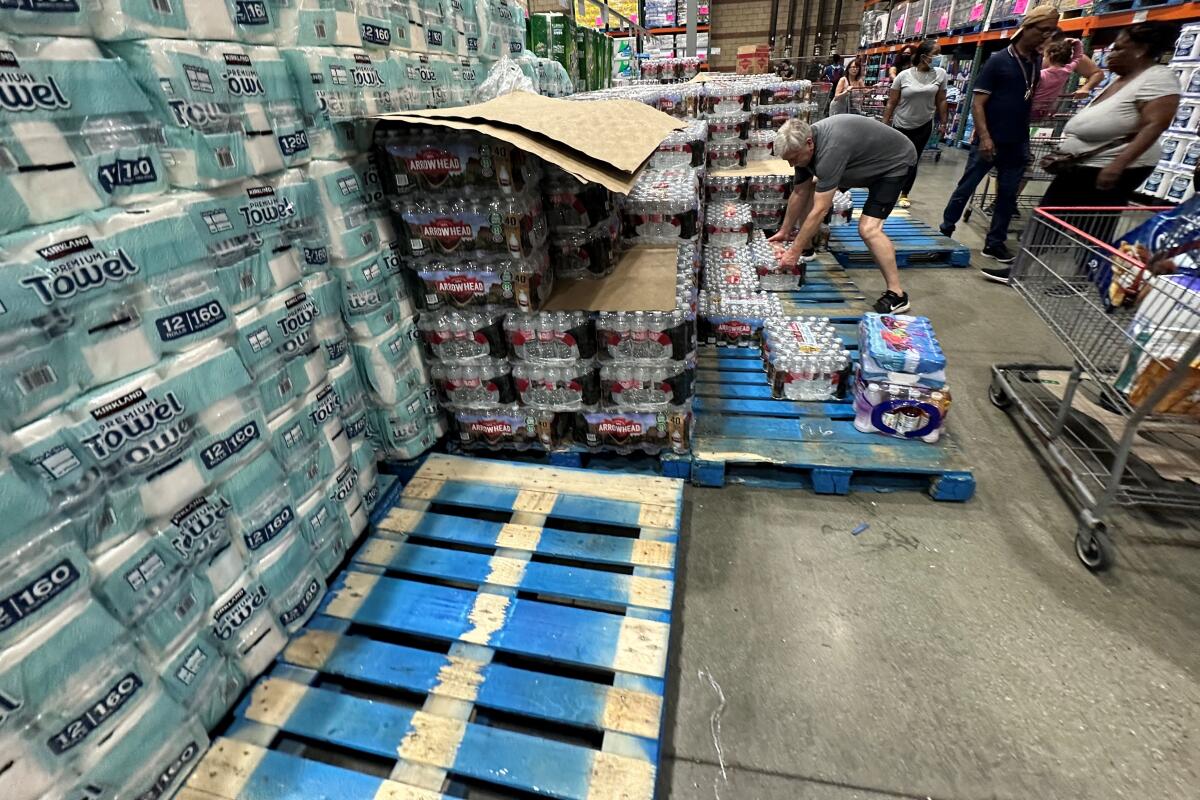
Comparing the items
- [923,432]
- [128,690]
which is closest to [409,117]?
[128,690]

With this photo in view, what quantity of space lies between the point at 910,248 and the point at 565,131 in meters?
5.38

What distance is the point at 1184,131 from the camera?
548 centimetres

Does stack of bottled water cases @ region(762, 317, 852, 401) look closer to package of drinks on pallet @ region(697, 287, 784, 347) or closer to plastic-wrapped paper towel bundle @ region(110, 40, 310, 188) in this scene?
package of drinks on pallet @ region(697, 287, 784, 347)

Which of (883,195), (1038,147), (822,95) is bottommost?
(883,195)

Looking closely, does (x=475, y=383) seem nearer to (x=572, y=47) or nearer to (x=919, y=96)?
(x=572, y=47)

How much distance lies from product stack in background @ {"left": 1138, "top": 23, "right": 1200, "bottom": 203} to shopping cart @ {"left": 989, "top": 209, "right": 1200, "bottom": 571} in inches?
132

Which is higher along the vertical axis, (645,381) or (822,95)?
(822,95)

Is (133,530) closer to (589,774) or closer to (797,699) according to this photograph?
(589,774)

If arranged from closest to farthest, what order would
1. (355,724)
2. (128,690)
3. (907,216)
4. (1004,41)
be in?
(128,690) → (355,724) → (907,216) → (1004,41)

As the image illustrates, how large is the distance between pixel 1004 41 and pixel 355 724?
46.0 ft

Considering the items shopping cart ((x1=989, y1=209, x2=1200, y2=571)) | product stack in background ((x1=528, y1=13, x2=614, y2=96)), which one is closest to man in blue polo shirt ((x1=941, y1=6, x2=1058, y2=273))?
shopping cart ((x1=989, y1=209, x2=1200, y2=571))

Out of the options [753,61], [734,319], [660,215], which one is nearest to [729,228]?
[734,319]

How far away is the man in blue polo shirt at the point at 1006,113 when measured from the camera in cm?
494

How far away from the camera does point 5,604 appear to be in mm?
1158
